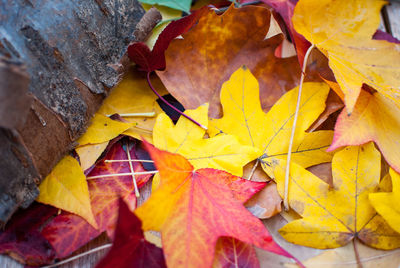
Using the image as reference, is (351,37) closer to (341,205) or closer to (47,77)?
(341,205)

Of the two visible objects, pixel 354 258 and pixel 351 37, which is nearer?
pixel 354 258

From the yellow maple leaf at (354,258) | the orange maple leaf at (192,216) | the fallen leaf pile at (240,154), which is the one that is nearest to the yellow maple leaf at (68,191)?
the fallen leaf pile at (240,154)

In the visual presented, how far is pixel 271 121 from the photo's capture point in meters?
0.69

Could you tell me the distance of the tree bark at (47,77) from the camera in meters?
0.49

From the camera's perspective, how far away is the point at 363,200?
0.59 metres

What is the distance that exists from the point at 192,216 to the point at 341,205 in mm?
270

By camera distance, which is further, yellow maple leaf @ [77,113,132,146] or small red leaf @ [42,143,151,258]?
yellow maple leaf @ [77,113,132,146]

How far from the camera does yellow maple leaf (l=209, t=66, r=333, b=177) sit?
0.66 metres

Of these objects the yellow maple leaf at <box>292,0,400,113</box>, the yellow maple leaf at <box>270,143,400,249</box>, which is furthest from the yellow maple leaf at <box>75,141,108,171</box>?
the yellow maple leaf at <box>292,0,400,113</box>

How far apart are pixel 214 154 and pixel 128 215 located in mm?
239

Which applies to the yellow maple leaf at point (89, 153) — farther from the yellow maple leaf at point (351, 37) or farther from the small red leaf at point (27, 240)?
the yellow maple leaf at point (351, 37)

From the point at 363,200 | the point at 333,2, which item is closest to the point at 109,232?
the point at 363,200

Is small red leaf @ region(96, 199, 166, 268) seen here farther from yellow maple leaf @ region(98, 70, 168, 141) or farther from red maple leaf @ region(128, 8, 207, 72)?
red maple leaf @ region(128, 8, 207, 72)

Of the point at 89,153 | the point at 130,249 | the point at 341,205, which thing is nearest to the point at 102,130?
the point at 89,153
